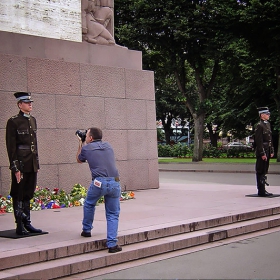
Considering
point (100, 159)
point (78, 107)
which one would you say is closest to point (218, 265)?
point (100, 159)

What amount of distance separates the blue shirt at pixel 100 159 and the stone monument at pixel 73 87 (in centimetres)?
469

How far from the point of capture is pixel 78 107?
12867mm

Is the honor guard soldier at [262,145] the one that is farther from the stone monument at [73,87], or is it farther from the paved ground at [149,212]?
the stone monument at [73,87]

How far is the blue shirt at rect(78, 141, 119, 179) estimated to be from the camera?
7.13 m

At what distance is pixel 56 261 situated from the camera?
664cm

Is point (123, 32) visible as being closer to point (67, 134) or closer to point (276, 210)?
point (67, 134)

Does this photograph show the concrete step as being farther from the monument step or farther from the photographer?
the photographer

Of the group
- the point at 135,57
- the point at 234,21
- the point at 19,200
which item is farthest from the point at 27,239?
the point at 234,21

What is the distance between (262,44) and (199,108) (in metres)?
6.23

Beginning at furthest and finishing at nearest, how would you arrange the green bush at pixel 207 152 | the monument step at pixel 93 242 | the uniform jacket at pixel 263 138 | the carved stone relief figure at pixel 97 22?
the green bush at pixel 207 152, the carved stone relief figure at pixel 97 22, the uniform jacket at pixel 263 138, the monument step at pixel 93 242

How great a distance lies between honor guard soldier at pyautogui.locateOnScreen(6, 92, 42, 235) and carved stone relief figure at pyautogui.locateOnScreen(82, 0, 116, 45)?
6.15 metres

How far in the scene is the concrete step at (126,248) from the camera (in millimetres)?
6301

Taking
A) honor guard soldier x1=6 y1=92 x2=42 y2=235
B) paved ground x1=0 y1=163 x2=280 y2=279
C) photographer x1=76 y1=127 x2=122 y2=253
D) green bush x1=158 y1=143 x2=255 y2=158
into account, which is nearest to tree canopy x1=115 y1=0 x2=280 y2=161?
green bush x1=158 y1=143 x2=255 y2=158

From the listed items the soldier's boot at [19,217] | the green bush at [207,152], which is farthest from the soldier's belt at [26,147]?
the green bush at [207,152]
